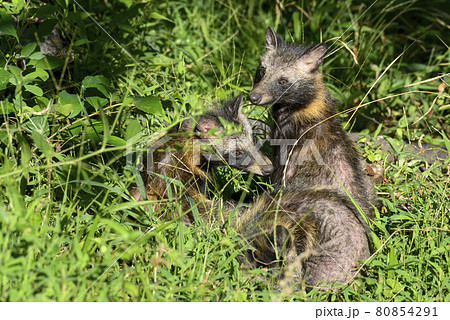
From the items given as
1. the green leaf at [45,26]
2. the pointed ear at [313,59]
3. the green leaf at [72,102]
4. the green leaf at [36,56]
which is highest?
the green leaf at [45,26]

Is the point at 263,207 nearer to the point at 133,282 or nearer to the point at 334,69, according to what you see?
the point at 133,282

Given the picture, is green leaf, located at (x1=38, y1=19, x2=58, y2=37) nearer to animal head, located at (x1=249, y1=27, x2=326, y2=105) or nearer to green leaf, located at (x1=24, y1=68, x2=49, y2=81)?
green leaf, located at (x1=24, y1=68, x2=49, y2=81)

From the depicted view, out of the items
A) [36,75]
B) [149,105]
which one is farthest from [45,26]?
[149,105]

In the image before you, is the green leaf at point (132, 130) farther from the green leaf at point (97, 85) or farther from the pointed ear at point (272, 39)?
the pointed ear at point (272, 39)

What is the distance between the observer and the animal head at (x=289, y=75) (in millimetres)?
5082

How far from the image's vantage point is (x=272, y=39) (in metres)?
5.46

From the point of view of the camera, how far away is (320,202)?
167 inches

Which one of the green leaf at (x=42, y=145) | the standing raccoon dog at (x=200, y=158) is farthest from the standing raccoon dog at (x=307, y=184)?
the green leaf at (x=42, y=145)

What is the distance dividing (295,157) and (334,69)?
7.52ft

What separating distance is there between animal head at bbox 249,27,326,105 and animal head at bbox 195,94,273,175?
0.27 m

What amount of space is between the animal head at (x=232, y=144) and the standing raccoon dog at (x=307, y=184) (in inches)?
8.6

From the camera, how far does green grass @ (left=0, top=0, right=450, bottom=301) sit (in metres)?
3.25

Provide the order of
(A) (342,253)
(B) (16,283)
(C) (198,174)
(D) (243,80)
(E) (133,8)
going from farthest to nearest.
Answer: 1. (D) (243,80)
2. (E) (133,8)
3. (C) (198,174)
4. (A) (342,253)
5. (B) (16,283)
